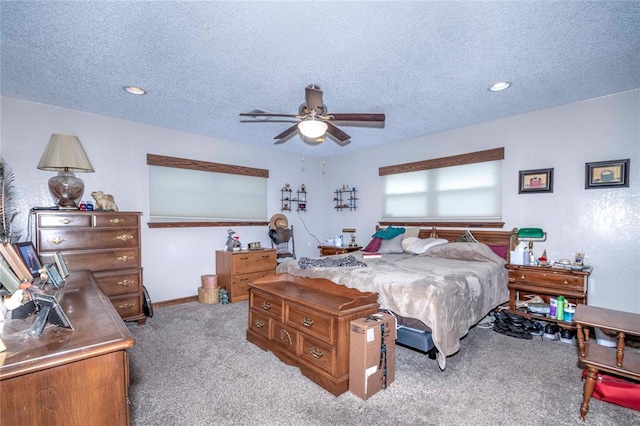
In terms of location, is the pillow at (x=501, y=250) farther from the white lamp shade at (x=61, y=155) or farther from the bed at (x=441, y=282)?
the white lamp shade at (x=61, y=155)

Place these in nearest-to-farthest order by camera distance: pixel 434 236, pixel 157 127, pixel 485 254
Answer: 1. pixel 485 254
2. pixel 157 127
3. pixel 434 236

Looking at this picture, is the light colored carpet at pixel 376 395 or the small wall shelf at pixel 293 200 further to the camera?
the small wall shelf at pixel 293 200

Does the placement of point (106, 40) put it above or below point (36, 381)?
above

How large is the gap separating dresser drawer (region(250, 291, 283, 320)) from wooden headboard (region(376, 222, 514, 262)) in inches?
116

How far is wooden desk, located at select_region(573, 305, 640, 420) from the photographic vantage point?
1.86m

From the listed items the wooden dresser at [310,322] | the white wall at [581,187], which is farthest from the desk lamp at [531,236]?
the wooden dresser at [310,322]

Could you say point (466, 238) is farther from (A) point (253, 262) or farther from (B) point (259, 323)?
(A) point (253, 262)

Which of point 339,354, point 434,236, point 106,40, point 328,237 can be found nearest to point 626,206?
point 434,236

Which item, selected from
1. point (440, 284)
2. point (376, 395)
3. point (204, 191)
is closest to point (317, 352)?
point (376, 395)

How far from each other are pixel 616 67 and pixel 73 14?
4381mm

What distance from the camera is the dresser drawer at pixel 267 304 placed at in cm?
273

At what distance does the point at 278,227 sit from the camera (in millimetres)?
5586

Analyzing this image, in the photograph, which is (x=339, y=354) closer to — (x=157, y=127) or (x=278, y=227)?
(x=278, y=227)

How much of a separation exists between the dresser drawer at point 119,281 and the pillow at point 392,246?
333cm
